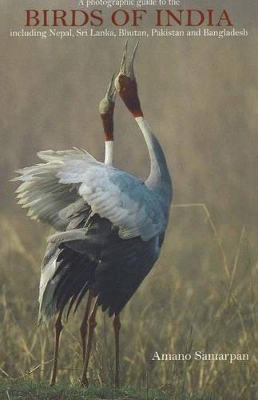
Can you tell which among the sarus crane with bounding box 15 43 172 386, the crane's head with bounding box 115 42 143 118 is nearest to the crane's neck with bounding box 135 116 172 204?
the sarus crane with bounding box 15 43 172 386

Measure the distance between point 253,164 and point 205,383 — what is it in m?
1.39

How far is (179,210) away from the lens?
19.7 ft

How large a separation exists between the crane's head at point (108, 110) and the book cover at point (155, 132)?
0.07 metres

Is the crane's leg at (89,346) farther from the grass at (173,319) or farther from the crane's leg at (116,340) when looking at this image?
the grass at (173,319)

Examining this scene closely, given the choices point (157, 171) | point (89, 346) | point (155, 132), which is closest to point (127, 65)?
point (155, 132)

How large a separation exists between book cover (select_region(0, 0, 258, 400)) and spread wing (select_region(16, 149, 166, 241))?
0.57m

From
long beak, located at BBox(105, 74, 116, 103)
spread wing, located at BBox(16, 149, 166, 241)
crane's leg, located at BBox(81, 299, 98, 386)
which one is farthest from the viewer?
long beak, located at BBox(105, 74, 116, 103)

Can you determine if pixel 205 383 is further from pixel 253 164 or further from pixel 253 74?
pixel 253 74

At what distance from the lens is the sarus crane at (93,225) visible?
5.07m

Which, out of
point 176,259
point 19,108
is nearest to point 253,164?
point 176,259

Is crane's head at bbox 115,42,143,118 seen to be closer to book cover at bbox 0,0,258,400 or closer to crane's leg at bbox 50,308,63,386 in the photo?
book cover at bbox 0,0,258,400

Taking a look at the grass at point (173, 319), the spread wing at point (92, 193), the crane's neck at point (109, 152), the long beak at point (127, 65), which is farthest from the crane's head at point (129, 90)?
the grass at point (173, 319)

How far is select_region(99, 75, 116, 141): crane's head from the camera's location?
19.1 ft

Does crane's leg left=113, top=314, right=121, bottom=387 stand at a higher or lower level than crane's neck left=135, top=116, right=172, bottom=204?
lower
